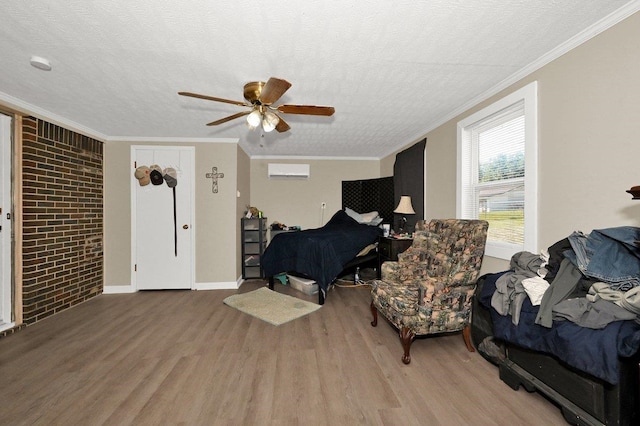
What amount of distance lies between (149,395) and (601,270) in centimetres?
293

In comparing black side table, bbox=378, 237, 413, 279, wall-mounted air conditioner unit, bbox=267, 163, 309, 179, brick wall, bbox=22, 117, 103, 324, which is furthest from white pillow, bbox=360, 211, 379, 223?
brick wall, bbox=22, 117, 103, 324

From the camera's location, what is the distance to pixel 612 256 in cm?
137

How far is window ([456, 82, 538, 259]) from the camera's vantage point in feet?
7.11

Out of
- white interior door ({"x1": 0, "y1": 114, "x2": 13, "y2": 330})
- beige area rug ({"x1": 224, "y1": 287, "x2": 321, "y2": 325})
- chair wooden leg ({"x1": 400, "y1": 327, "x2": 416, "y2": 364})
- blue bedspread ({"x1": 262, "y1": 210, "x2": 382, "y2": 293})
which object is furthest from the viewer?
blue bedspread ({"x1": 262, "y1": 210, "x2": 382, "y2": 293})

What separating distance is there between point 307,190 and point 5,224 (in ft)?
14.2

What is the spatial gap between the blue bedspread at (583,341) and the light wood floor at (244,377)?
53 cm

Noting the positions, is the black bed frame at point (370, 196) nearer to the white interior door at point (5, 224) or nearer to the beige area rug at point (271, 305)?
the beige area rug at point (271, 305)

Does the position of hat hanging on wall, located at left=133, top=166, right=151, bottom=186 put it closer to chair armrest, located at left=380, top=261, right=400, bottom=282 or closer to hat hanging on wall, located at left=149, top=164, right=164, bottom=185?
hat hanging on wall, located at left=149, top=164, right=164, bottom=185

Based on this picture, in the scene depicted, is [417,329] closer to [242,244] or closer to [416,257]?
[416,257]

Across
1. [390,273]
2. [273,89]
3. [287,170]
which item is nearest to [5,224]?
[273,89]

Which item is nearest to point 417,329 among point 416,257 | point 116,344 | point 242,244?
point 416,257

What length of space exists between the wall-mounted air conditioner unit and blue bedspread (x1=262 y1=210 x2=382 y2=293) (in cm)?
187

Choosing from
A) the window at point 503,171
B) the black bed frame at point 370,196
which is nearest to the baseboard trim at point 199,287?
the black bed frame at point 370,196

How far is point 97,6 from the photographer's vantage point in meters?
1.48
